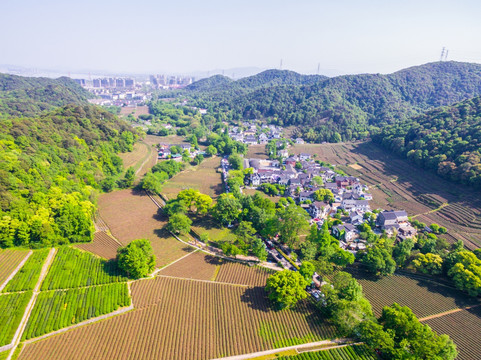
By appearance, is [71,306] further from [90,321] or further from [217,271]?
[217,271]

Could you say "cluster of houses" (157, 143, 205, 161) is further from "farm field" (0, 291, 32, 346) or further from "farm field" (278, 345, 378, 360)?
"farm field" (278, 345, 378, 360)

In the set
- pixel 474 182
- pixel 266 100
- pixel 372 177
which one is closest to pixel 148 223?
pixel 372 177

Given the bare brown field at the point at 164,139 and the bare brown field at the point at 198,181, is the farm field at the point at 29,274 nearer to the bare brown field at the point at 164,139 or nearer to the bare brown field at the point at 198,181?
the bare brown field at the point at 198,181

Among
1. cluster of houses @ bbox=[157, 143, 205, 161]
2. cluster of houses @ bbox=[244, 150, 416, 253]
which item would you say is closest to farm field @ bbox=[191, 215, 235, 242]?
cluster of houses @ bbox=[244, 150, 416, 253]

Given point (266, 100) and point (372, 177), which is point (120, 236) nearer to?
point (372, 177)

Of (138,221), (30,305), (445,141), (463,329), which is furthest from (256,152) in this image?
(30,305)

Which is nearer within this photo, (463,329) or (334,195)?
(463,329)

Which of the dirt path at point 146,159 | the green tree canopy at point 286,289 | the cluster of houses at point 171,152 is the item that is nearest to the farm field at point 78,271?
the green tree canopy at point 286,289
